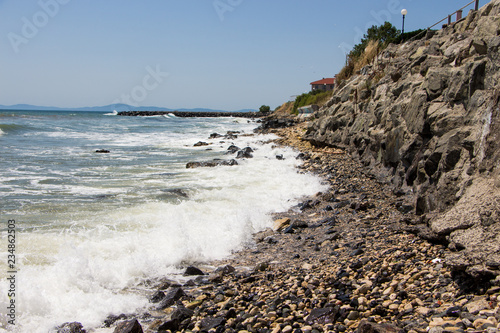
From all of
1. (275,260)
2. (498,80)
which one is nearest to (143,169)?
(275,260)

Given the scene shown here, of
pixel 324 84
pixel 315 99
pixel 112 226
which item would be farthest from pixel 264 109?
Result: pixel 112 226

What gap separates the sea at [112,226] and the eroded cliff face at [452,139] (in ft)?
10.3

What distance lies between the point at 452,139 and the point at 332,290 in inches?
157

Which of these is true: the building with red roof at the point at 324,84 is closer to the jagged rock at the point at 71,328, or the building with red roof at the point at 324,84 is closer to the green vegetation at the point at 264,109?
the green vegetation at the point at 264,109

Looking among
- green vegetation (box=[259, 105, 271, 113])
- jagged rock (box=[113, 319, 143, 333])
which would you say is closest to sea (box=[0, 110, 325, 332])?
jagged rock (box=[113, 319, 143, 333])

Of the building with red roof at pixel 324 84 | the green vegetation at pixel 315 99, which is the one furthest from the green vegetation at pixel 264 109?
the green vegetation at pixel 315 99

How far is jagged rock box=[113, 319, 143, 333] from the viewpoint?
14.3ft

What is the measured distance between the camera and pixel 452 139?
6.84 meters

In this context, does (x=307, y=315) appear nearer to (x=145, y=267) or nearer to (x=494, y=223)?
(x=494, y=223)

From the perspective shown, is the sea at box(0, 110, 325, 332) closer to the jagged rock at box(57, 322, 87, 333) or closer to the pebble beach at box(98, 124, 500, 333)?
the jagged rock at box(57, 322, 87, 333)

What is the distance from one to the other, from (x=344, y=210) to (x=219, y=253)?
3.53m

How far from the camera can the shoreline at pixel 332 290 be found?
382 centimetres

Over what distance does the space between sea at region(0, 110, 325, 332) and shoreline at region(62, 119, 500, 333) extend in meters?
0.49

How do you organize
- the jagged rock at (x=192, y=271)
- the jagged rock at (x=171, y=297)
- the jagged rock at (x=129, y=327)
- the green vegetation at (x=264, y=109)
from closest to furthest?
1. the jagged rock at (x=129, y=327)
2. the jagged rock at (x=171, y=297)
3. the jagged rock at (x=192, y=271)
4. the green vegetation at (x=264, y=109)
